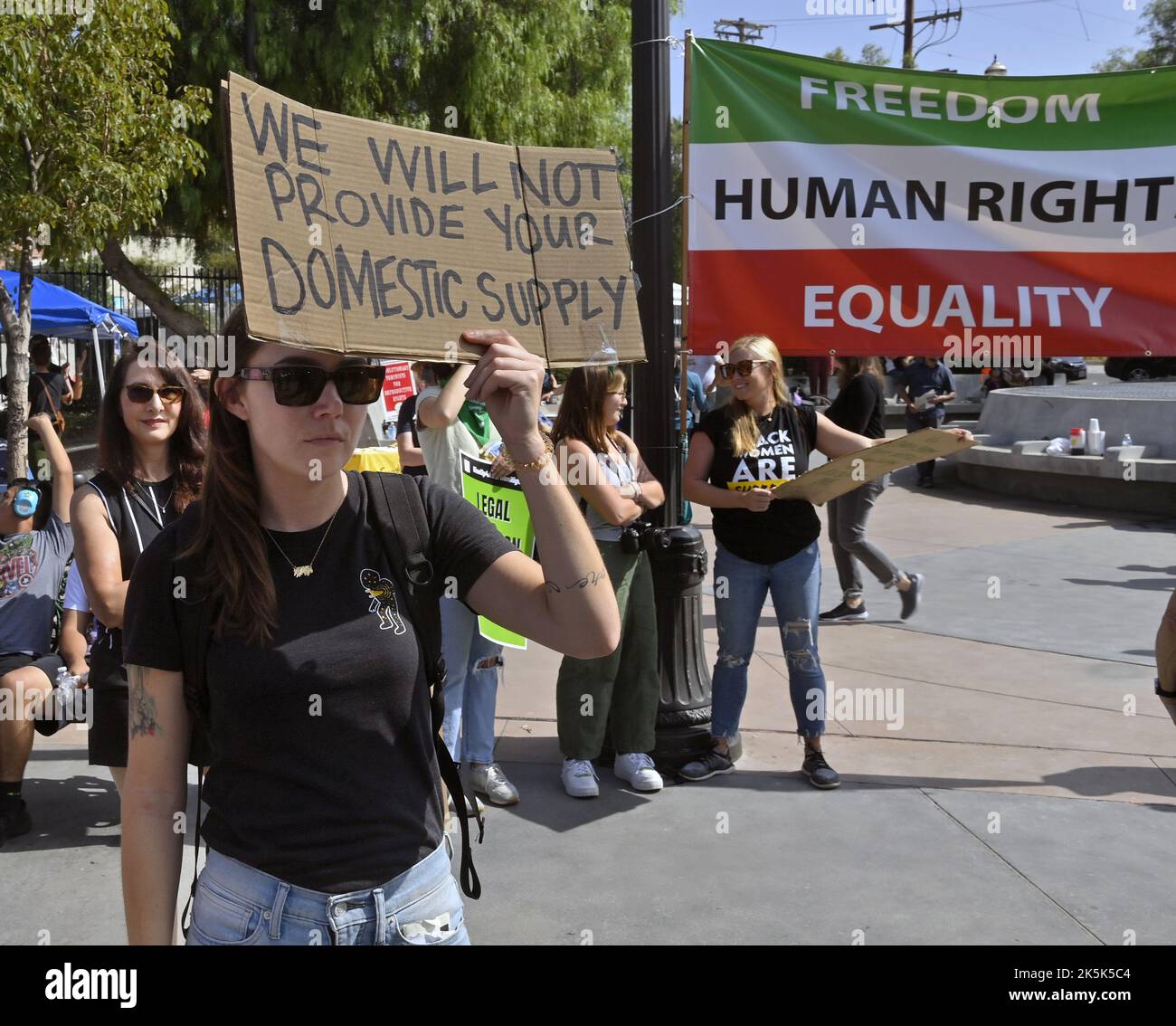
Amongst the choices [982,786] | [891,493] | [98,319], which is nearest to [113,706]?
[982,786]

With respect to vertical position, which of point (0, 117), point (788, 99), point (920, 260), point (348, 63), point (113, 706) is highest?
point (348, 63)

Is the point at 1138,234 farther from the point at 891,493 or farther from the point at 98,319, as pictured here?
the point at 98,319

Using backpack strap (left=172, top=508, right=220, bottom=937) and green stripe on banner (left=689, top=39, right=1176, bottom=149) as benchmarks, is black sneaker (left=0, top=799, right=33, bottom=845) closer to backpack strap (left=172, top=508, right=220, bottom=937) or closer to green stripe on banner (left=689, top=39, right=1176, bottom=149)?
backpack strap (left=172, top=508, right=220, bottom=937)

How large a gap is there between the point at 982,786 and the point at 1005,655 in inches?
91.8

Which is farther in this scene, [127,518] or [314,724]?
[127,518]

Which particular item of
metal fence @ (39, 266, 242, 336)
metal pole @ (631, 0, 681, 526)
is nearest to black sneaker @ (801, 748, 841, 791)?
metal pole @ (631, 0, 681, 526)

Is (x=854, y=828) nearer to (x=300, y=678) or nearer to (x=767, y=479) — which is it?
(x=767, y=479)

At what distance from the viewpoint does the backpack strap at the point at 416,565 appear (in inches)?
79.4

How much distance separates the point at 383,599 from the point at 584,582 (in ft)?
1.12

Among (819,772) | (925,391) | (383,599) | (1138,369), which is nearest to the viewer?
(383,599)

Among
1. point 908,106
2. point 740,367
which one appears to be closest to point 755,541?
point 740,367

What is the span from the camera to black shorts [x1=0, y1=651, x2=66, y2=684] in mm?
4750

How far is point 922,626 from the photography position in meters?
8.09

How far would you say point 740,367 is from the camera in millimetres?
5207
